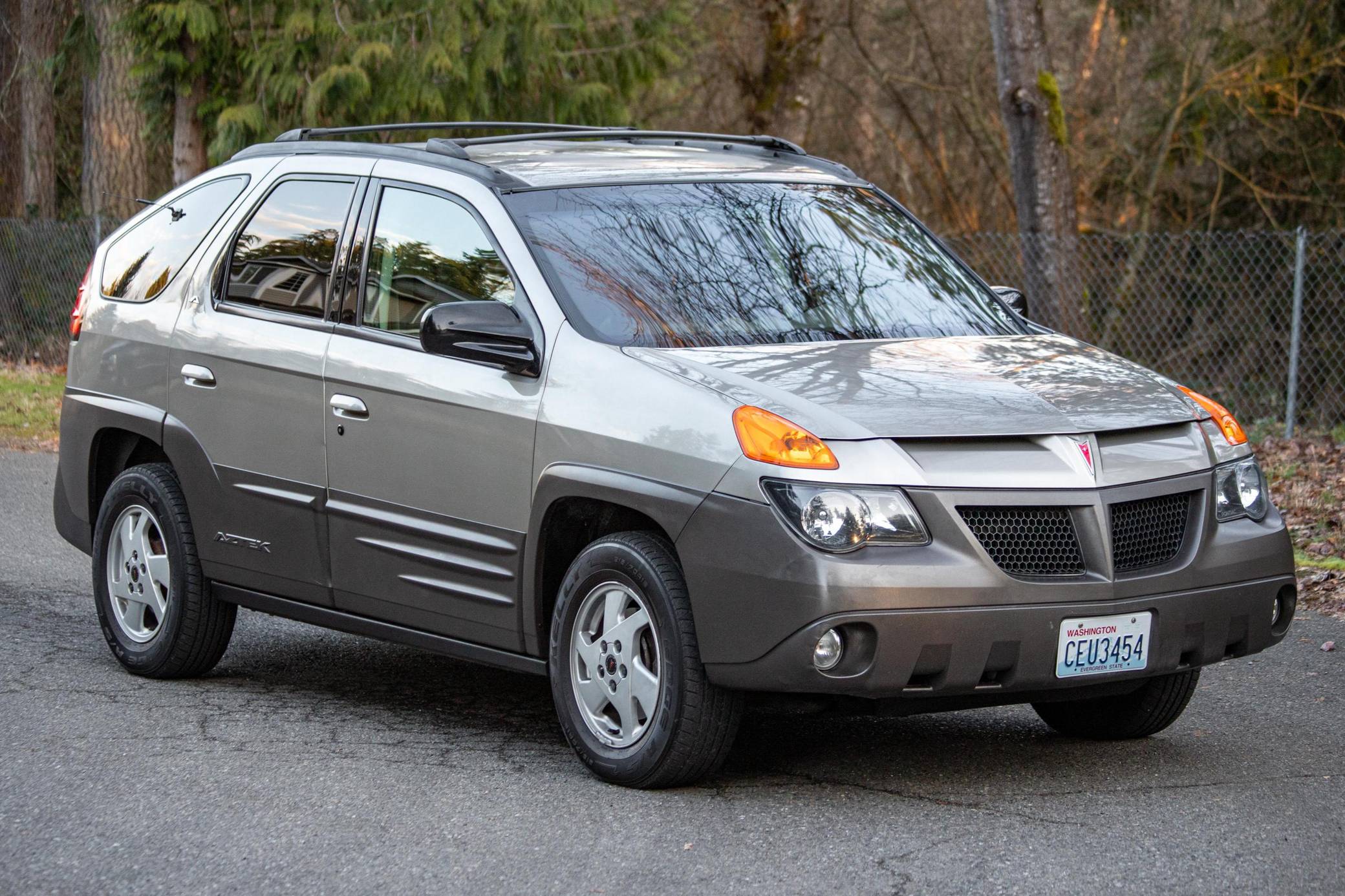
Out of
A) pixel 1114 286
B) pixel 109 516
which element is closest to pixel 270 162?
pixel 109 516

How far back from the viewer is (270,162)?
686 cm

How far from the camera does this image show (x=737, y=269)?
5859 mm

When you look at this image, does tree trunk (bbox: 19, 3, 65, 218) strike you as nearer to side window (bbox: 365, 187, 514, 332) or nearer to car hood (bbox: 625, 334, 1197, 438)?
side window (bbox: 365, 187, 514, 332)

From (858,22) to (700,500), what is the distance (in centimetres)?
2115

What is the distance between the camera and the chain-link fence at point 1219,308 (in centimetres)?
1477

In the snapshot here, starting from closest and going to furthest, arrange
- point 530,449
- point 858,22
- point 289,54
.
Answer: point 530,449, point 289,54, point 858,22

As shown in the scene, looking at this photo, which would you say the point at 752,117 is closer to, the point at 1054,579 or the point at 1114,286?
the point at 1114,286

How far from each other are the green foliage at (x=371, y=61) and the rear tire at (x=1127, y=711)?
13099mm

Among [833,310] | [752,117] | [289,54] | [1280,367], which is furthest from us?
[752,117]

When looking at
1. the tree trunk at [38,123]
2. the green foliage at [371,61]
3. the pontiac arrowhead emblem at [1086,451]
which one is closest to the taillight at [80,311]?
the pontiac arrowhead emblem at [1086,451]

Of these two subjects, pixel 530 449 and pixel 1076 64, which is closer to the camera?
pixel 530 449

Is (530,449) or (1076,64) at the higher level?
(1076,64)

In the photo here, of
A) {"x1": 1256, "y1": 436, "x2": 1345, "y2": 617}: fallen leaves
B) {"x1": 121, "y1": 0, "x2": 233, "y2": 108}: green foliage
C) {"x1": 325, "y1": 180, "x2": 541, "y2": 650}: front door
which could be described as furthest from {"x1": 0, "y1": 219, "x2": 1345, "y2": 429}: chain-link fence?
{"x1": 325, "y1": 180, "x2": 541, "y2": 650}: front door

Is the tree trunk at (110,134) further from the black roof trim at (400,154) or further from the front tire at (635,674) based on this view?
the front tire at (635,674)
